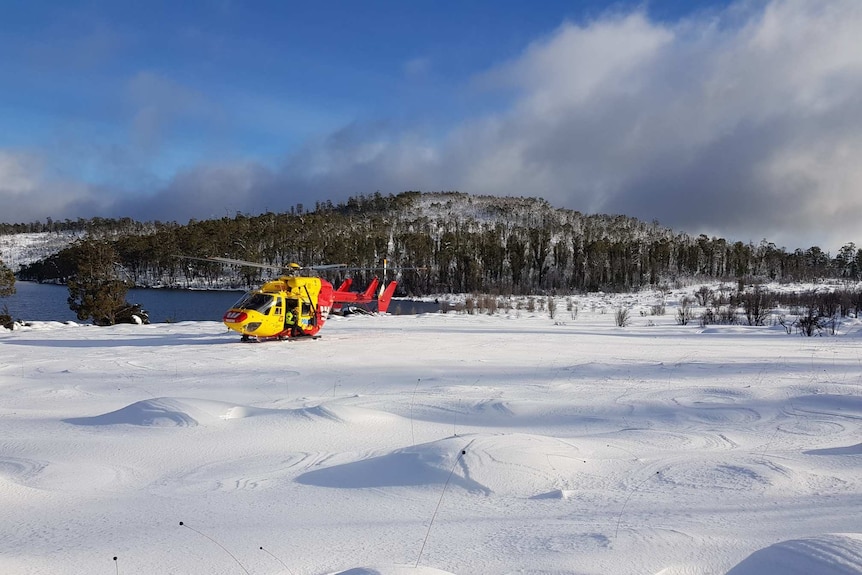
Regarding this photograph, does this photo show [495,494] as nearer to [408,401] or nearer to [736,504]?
[736,504]

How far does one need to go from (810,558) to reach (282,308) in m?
13.5

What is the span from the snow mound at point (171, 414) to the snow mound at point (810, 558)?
4485 millimetres

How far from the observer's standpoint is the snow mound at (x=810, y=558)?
196 cm

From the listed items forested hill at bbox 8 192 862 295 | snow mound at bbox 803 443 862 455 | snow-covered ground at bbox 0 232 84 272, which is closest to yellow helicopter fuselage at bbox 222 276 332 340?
snow mound at bbox 803 443 862 455

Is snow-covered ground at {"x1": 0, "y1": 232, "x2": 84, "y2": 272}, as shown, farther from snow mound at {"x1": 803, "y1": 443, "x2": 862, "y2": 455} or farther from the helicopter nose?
snow mound at {"x1": 803, "y1": 443, "x2": 862, "y2": 455}

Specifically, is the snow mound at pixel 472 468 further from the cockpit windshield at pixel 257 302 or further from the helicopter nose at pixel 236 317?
the cockpit windshield at pixel 257 302

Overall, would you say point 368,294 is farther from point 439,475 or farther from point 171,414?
point 439,475

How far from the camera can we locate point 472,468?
3.49m

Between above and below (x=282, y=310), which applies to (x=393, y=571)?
below

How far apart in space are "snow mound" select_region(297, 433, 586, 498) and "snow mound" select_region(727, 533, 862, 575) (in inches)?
48.7

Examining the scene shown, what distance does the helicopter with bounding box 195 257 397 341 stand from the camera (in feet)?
45.2

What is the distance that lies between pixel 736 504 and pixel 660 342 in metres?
11.7

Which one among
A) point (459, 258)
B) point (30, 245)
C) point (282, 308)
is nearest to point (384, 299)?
point (282, 308)

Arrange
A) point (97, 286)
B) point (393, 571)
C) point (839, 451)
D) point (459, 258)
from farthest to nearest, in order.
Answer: point (459, 258), point (97, 286), point (839, 451), point (393, 571)
